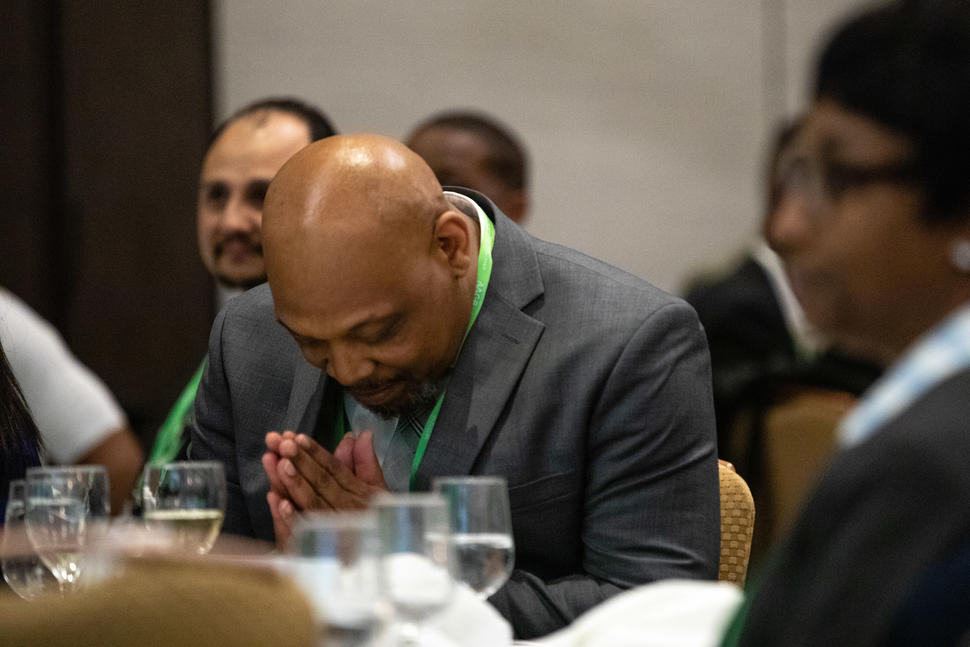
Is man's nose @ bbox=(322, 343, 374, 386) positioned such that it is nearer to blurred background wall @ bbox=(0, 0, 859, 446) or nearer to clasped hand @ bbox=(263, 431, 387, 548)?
clasped hand @ bbox=(263, 431, 387, 548)

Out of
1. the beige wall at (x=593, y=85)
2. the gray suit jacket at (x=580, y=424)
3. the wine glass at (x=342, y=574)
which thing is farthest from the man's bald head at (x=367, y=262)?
the beige wall at (x=593, y=85)

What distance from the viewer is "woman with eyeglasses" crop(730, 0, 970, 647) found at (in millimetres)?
946

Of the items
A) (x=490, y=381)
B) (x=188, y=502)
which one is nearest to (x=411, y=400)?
(x=490, y=381)

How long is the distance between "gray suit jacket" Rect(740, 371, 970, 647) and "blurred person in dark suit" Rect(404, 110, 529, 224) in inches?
130

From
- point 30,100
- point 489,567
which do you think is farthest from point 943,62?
point 30,100

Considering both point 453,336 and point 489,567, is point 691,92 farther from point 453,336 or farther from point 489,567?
point 489,567

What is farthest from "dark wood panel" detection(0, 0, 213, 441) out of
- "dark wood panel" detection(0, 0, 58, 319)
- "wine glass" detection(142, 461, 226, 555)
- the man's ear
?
"wine glass" detection(142, 461, 226, 555)

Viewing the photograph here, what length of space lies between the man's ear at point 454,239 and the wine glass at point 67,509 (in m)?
0.64

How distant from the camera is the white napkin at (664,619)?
4.25 ft

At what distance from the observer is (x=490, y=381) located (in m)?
2.26

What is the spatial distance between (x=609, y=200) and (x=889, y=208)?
15.0 ft

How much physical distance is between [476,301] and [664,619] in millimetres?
1084

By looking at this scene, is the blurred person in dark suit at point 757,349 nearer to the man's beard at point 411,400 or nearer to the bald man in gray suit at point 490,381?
the bald man in gray suit at point 490,381

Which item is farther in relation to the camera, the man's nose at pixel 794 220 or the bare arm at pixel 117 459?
the bare arm at pixel 117 459
